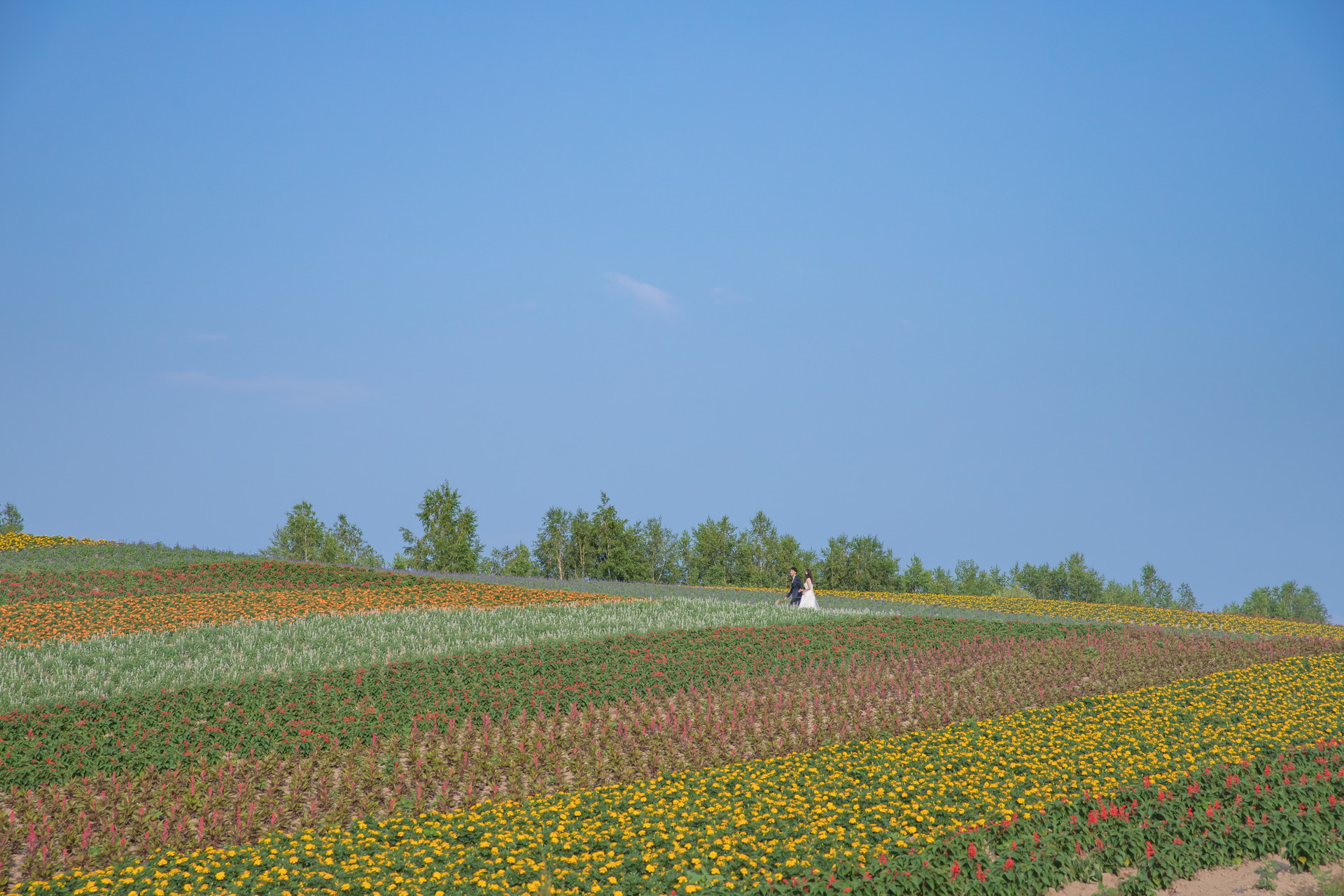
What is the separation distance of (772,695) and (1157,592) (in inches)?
2458

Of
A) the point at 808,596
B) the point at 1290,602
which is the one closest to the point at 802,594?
the point at 808,596

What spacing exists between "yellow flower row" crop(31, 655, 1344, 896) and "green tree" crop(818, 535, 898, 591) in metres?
34.8

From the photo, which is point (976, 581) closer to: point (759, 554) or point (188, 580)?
point (759, 554)

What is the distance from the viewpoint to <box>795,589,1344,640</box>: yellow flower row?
1070 inches

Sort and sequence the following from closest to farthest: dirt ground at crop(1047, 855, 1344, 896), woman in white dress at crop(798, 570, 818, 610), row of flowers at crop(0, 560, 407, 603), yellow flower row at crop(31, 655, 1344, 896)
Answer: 1. yellow flower row at crop(31, 655, 1344, 896)
2. dirt ground at crop(1047, 855, 1344, 896)
3. row of flowers at crop(0, 560, 407, 603)
4. woman in white dress at crop(798, 570, 818, 610)

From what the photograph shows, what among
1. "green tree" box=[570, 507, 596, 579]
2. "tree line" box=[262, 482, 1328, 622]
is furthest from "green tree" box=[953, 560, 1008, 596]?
"green tree" box=[570, 507, 596, 579]

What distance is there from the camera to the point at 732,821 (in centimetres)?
823

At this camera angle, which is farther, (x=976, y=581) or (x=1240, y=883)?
(x=976, y=581)

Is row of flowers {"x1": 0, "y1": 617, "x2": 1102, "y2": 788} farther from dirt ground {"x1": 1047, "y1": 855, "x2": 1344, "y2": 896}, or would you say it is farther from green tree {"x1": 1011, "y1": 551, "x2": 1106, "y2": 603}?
green tree {"x1": 1011, "y1": 551, "x2": 1106, "y2": 603}

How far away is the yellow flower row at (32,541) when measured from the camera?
115 feet

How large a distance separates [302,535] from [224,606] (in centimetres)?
3995

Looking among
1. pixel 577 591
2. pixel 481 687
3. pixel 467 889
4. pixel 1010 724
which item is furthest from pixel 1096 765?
pixel 577 591

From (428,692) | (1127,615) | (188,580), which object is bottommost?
(428,692)

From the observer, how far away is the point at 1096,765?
1010cm
